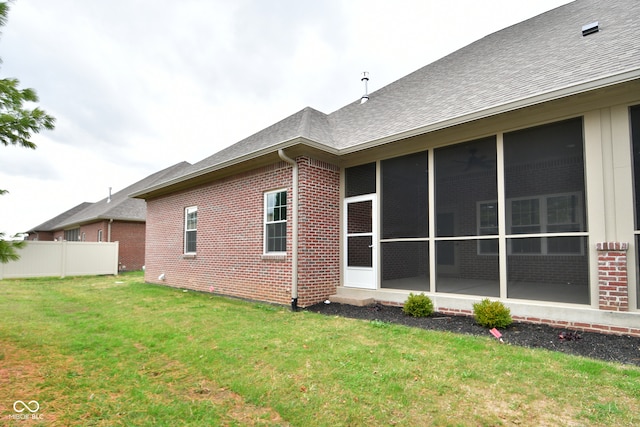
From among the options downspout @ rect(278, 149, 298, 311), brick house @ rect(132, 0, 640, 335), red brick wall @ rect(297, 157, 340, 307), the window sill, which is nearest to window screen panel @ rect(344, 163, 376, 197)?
brick house @ rect(132, 0, 640, 335)

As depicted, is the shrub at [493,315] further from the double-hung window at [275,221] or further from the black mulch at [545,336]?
the double-hung window at [275,221]

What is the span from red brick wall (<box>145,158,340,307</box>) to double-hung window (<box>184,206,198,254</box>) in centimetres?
21

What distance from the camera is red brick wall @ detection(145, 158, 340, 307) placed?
718 centimetres

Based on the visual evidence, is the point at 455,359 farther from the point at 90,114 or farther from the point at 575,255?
the point at 90,114

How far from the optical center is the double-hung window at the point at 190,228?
10649 mm

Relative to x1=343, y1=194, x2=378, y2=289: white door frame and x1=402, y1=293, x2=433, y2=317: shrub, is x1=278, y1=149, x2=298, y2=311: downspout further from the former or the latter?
x1=402, y1=293, x2=433, y2=317: shrub

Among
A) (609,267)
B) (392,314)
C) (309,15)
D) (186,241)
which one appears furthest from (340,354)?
(309,15)

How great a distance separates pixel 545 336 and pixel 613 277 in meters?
1.18

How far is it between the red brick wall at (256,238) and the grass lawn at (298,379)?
1824mm

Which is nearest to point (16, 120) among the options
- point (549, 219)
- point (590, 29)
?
point (549, 219)

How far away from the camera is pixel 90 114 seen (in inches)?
512

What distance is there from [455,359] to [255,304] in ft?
16.3

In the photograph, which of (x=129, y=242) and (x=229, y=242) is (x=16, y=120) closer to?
(x=229, y=242)

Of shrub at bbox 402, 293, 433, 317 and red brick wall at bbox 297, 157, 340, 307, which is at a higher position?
red brick wall at bbox 297, 157, 340, 307
